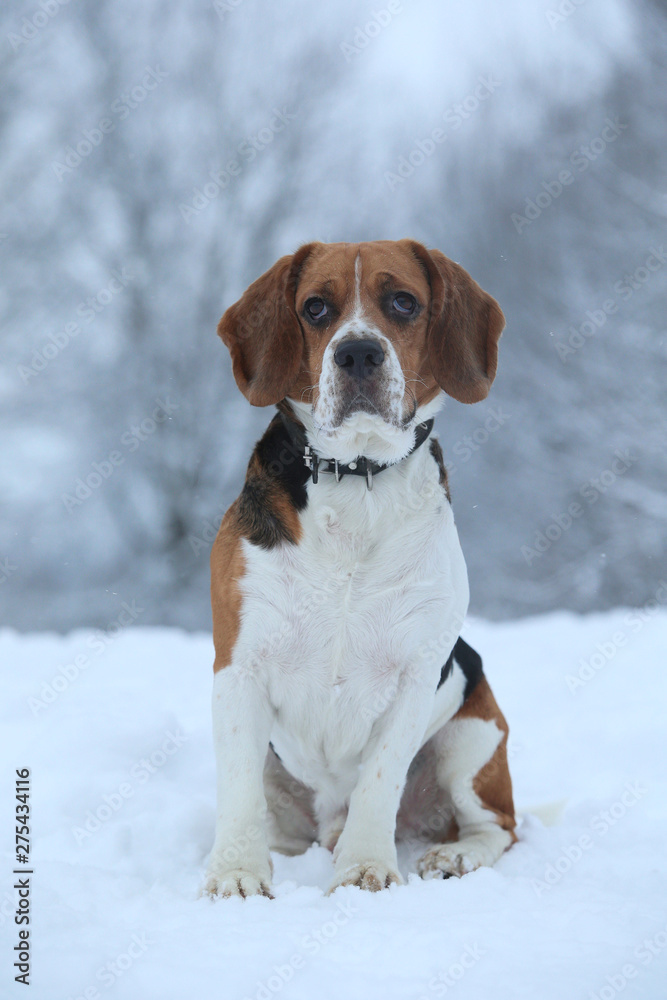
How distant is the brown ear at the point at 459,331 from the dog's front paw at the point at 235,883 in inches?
59.8

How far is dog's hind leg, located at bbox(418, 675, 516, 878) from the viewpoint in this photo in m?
3.21

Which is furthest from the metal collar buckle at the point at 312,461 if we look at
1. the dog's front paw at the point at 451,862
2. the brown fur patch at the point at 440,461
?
the dog's front paw at the point at 451,862

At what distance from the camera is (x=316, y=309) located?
2.92 metres

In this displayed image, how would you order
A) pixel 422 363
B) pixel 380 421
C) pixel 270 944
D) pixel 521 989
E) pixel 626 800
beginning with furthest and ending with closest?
pixel 626 800, pixel 422 363, pixel 380 421, pixel 270 944, pixel 521 989

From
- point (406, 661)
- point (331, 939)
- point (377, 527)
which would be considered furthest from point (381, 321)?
point (331, 939)

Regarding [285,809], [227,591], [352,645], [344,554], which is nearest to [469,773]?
[285,809]

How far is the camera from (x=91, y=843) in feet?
9.99

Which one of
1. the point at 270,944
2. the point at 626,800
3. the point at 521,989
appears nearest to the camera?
the point at 521,989

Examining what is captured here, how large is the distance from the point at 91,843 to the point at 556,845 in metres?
1.53

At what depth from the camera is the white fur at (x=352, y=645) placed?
2.75 metres

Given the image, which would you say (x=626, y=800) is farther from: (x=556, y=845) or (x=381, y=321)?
(x=381, y=321)

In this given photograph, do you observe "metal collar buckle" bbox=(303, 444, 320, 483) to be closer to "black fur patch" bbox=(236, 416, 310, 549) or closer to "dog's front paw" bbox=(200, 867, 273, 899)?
"black fur patch" bbox=(236, 416, 310, 549)

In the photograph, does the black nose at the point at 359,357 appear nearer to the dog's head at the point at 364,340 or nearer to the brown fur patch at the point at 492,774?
the dog's head at the point at 364,340

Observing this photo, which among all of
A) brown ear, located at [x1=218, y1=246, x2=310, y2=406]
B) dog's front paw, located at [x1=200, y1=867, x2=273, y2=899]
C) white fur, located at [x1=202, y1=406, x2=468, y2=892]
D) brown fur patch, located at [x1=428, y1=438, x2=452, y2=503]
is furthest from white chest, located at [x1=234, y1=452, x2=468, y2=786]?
dog's front paw, located at [x1=200, y1=867, x2=273, y2=899]
